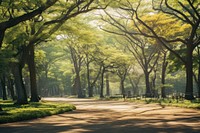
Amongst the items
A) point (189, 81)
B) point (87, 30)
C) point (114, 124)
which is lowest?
point (114, 124)

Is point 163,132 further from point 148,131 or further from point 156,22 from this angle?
point 156,22

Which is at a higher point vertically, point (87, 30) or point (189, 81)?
point (87, 30)

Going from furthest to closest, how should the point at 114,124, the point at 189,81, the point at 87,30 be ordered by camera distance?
the point at 87,30, the point at 189,81, the point at 114,124

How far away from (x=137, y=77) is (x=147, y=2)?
1609 inches

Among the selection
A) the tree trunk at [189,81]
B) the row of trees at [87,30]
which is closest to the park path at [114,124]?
the row of trees at [87,30]

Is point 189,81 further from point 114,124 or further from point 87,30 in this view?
point 114,124

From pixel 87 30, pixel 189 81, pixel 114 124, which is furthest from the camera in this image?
pixel 87 30

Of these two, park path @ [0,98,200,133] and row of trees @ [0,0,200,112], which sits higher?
row of trees @ [0,0,200,112]

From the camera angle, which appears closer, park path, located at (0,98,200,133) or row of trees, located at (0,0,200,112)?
park path, located at (0,98,200,133)

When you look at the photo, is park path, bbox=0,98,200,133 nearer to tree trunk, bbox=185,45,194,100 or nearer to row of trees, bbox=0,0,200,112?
row of trees, bbox=0,0,200,112

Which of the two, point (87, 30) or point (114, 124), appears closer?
point (114, 124)

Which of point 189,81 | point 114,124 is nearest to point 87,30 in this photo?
point 189,81

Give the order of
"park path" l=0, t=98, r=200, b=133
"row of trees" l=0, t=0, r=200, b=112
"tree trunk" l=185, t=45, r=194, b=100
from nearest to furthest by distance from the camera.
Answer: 1. "park path" l=0, t=98, r=200, b=133
2. "row of trees" l=0, t=0, r=200, b=112
3. "tree trunk" l=185, t=45, r=194, b=100

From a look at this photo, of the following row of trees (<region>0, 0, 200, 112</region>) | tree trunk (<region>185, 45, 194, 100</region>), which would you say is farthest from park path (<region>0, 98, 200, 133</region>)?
tree trunk (<region>185, 45, 194, 100</region>)
